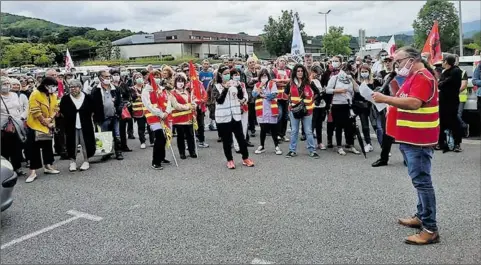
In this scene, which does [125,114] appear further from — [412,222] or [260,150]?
[412,222]

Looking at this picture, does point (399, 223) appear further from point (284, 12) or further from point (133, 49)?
point (284, 12)

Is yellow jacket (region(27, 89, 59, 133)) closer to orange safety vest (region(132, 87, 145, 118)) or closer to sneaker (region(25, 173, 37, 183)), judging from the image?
sneaker (region(25, 173, 37, 183))

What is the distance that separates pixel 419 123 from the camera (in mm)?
4348

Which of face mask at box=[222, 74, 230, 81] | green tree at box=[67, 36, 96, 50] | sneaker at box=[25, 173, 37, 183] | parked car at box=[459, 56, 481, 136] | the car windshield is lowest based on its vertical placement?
sneaker at box=[25, 173, 37, 183]

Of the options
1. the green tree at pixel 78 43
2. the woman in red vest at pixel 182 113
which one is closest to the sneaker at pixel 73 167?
the woman in red vest at pixel 182 113

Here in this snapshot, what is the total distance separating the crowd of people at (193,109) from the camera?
7.75 m

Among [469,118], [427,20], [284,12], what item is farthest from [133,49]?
[427,20]

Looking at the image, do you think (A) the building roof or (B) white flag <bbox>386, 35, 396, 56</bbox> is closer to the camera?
(B) white flag <bbox>386, 35, 396, 56</bbox>

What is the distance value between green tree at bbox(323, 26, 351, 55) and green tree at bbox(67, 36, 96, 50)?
6178 cm

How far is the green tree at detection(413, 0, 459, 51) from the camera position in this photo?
203 ft

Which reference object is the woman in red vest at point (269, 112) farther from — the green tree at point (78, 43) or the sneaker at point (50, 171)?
the green tree at point (78, 43)

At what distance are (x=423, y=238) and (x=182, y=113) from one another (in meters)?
5.71

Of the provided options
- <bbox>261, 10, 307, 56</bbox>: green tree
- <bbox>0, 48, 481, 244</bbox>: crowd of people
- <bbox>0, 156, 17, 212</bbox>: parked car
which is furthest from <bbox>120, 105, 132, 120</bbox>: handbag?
<bbox>261, 10, 307, 56</bbox>: green tree

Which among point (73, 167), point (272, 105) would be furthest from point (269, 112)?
point (73, 167)
